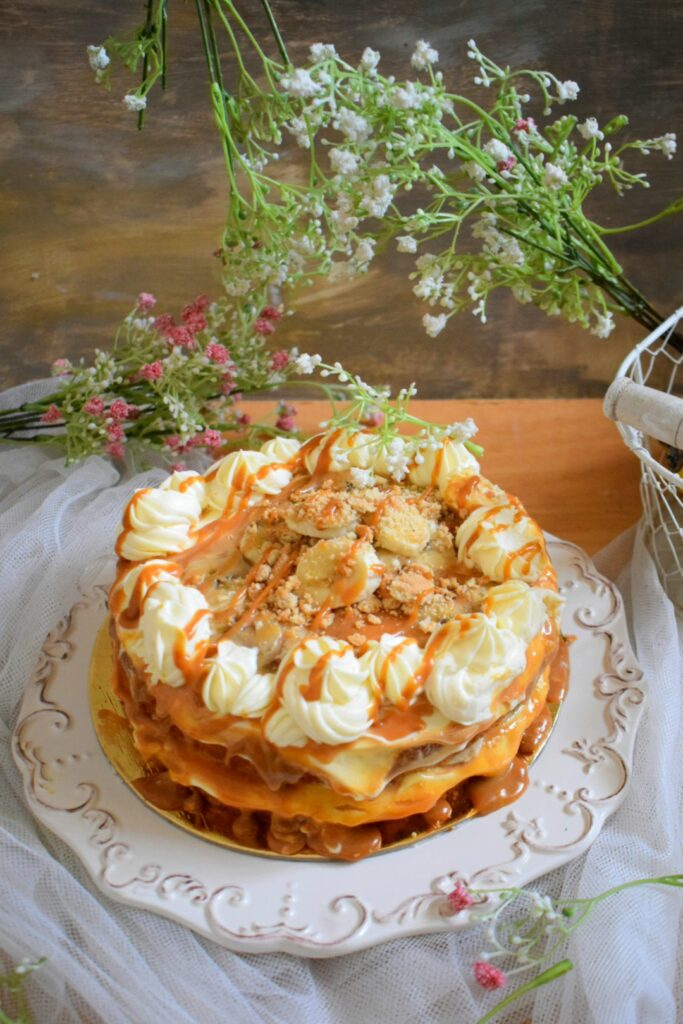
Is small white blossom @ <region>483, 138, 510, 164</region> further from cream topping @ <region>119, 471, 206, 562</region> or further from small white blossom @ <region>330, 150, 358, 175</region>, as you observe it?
cream topping @ <region>119, 471, 206, 562</region>

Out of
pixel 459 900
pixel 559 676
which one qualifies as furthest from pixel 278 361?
pixel 459 900

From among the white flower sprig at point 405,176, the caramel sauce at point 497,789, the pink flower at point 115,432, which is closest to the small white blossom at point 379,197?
the white flower sprig at point 405,176

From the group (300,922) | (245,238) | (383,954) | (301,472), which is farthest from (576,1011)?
(245,238)

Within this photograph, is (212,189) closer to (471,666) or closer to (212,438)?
(212,438)

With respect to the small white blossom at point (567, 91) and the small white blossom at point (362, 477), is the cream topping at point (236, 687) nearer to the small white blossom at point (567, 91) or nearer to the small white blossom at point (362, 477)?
the small white blossom at point (362, 477)

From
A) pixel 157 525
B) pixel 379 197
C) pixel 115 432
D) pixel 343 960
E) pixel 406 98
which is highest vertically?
pixel 406 98

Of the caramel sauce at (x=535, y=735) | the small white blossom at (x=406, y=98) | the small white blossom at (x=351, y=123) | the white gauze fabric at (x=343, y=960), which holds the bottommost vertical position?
the white gauze fabric at (x=343, y=960)
